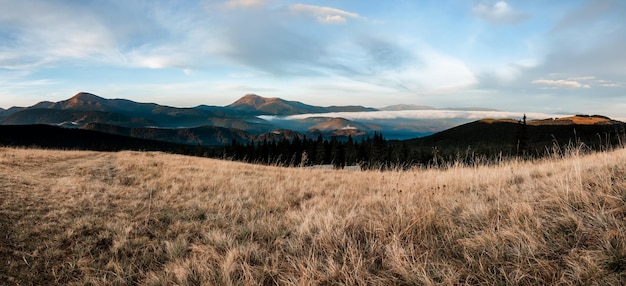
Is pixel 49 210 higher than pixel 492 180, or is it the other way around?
pixel 492 180

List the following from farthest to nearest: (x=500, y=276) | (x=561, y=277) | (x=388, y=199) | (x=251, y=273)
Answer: (x=388, y=199)
(x=251, y=273)
(x=500, y=276)
(x=561, y=277)

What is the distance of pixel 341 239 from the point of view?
3.93m

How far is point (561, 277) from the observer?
2471mm

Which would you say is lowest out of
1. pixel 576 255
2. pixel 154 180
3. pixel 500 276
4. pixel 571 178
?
pixel 154 180

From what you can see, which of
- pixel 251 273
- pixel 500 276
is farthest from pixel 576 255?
pixel 251 273

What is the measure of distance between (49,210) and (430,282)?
7147 mm

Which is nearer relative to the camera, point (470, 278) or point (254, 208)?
point (470, 278)

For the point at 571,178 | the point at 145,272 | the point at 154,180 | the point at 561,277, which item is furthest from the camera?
the point at 154,180

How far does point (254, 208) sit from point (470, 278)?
4578 mm

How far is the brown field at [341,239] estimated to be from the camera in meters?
2.92

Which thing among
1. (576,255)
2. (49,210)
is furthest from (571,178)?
(49,210)

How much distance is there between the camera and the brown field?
2.92 meters

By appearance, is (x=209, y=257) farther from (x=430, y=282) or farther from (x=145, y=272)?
(x=430, y=282)

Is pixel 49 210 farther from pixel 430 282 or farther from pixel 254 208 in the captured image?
pixel 430 282
